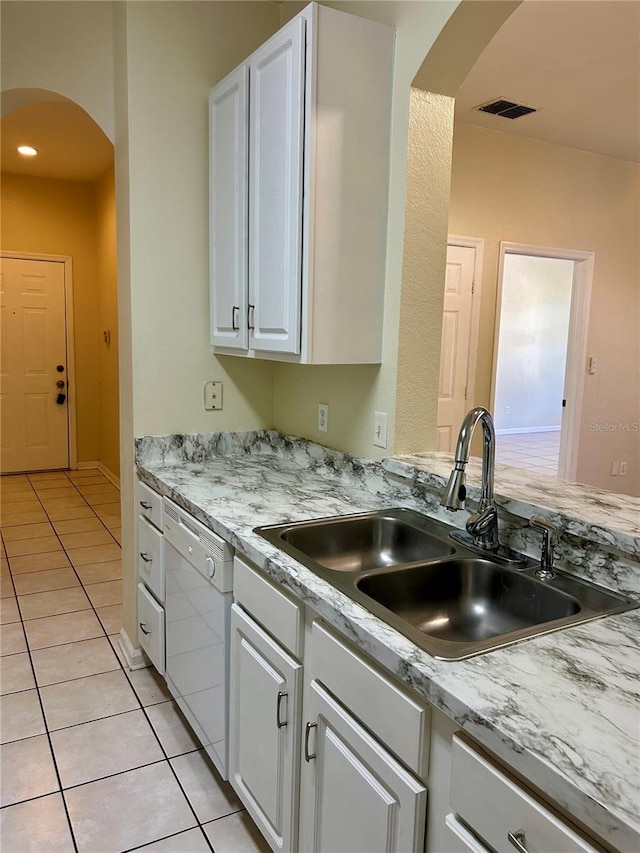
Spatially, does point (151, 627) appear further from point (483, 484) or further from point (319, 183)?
point (319, 183)

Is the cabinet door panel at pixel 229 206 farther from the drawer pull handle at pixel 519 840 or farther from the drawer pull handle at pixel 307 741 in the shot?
the drawer pull handle at pixel 519 840

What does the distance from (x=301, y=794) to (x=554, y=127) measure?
4.20m

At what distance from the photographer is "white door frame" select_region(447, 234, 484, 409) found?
13.7 feet

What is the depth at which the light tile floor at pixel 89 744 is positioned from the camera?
1.81 meters

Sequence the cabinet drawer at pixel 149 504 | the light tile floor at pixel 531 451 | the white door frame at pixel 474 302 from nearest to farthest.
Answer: the cabinet drawer at pixel 149 504 < the white door frame at pixel 474 302 < the light tile floor at pixel 531 451

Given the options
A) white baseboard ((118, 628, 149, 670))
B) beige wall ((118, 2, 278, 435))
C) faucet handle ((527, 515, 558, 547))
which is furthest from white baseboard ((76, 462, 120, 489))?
faucet handle ((527, 515, 558, 547))

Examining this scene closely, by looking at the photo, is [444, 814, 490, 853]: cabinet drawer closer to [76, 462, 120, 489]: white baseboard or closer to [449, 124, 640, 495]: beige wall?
[449, 124, 640, 495]: beige wall

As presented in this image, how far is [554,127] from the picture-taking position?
4.11 meters

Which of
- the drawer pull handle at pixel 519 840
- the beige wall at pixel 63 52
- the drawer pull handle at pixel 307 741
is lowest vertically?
the drawer pull handle at pixel 307 741

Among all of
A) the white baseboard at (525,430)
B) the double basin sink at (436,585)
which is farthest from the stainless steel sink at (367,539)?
the white baseboard at (525,430)

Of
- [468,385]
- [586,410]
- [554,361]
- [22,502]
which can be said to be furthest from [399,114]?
[554,361]

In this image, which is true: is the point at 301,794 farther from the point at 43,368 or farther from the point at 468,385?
the point at 43,368

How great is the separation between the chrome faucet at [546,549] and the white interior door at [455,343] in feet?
8.97

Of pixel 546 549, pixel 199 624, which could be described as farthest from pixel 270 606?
pixel 546 549
